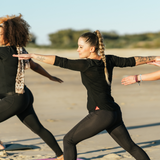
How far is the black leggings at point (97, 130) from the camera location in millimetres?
3482

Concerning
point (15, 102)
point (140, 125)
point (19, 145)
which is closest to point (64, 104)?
point (140, 125)

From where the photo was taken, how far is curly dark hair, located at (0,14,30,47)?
13.6 feet

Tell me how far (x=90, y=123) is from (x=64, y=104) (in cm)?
625

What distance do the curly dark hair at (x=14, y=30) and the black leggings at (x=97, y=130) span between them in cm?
140

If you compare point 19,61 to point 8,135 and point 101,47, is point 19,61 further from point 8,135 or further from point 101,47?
point 8,135

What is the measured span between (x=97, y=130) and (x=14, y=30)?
1676 millimetres

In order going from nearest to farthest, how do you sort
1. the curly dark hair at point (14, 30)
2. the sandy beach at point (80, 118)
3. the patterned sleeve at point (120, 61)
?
the patterned sleeve at point (120, 61) → the curly dark hair at point (14, 30) → the sandy beach at point (80, 118)

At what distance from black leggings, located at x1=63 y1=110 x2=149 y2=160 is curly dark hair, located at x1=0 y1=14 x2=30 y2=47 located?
1.40m

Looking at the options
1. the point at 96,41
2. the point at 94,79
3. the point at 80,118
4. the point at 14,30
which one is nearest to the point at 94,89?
the point at 94,79

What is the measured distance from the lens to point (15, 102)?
407 centimetres

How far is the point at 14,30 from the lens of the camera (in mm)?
4168

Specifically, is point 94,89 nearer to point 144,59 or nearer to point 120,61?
point 120,61

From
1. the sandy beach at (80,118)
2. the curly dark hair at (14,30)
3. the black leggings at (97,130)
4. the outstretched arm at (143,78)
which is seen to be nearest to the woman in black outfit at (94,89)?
the black leggings at (97,130)

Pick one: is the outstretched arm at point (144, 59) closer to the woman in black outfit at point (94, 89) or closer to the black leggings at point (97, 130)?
the woman in black outfit at point (94, 89)
